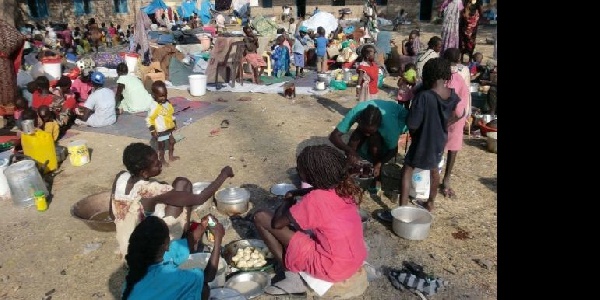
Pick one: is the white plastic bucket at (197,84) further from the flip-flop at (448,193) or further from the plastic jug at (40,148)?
the flip-flop at (448,193)

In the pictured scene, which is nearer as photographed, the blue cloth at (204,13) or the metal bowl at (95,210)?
the metal bowl at (95,210)

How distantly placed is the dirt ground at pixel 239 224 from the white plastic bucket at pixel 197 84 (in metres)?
2.46

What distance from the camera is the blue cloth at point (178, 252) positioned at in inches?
131

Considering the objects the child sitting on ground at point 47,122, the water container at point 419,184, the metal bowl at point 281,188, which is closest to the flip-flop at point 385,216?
the water container at point 419,184

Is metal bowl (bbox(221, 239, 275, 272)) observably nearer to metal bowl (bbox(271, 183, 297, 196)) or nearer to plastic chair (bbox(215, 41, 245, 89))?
metal bowl (bbox(271, 183, 297, 196))

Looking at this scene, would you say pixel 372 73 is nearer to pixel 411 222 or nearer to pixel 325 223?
pixel 411 222

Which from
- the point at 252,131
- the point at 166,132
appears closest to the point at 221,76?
the point at 252,131

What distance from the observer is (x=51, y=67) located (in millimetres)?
10773

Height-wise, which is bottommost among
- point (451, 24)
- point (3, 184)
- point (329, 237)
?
point (3, 184)

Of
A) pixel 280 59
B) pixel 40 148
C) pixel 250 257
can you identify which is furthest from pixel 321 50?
pixel 250 257

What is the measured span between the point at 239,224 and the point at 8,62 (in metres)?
6.27
